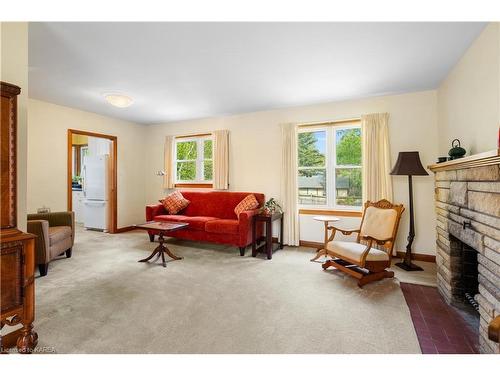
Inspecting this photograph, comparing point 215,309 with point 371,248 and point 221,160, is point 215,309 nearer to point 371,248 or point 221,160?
point 371,248

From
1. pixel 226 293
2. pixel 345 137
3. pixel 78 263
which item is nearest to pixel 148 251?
pixel 78 263

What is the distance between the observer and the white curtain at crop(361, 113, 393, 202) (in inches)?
145

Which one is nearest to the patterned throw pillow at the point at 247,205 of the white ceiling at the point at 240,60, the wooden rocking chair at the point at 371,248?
the wooden rocking chair at the point at 371,248

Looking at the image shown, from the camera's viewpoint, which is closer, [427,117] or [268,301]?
[268,301]

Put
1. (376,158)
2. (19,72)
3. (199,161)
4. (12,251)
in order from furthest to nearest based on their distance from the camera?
(199,161)
(376,158)
(19,72)
(12,251)

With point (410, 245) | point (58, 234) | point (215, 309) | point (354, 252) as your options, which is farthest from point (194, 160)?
point (410, 245)

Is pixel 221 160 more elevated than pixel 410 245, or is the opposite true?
pixel 221 160

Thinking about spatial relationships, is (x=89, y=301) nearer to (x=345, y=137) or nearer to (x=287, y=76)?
(x=287, y=76)

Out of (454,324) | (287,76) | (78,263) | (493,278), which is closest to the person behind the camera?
(493,278)

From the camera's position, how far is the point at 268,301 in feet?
7.76

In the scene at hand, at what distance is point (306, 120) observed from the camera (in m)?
4.36

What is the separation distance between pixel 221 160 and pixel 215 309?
10.7ft

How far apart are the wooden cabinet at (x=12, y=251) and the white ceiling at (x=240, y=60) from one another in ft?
3.58

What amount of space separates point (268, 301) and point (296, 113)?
132 inches
